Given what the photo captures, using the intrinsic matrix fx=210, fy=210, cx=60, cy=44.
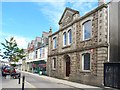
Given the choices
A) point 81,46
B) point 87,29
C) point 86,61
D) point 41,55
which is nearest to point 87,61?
point 86,61

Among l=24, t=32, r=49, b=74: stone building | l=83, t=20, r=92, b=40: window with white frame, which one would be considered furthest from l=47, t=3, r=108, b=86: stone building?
l=24, t=32, r=49, b=74: stone building

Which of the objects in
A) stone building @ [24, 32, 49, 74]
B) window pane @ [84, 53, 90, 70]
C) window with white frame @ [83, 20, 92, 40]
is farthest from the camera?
stone building @ [24, 32, 49, 74]

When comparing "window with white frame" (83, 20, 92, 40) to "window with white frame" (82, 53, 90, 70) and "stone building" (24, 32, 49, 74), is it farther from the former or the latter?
"stone building" (24, 32, 49, 74)

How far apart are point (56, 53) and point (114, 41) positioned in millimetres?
13990

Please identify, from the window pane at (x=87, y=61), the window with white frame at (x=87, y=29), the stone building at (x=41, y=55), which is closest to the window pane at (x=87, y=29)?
the window with white frame at (x=87, y=29)

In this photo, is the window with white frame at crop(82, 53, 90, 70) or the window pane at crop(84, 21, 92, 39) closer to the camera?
the window with white frame at crop(82, 53, 90, 70)

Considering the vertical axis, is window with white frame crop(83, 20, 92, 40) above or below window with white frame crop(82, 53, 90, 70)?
above

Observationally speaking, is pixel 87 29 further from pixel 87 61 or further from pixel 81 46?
pixel 87 61

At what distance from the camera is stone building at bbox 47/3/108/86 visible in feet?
62.1

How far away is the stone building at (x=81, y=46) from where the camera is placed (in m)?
18.9

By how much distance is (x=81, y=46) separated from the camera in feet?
75.1

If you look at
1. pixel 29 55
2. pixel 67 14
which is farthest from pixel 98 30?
pixel 29 55

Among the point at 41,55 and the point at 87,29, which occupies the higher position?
the point at 87,29

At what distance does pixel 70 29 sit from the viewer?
2683 cm
